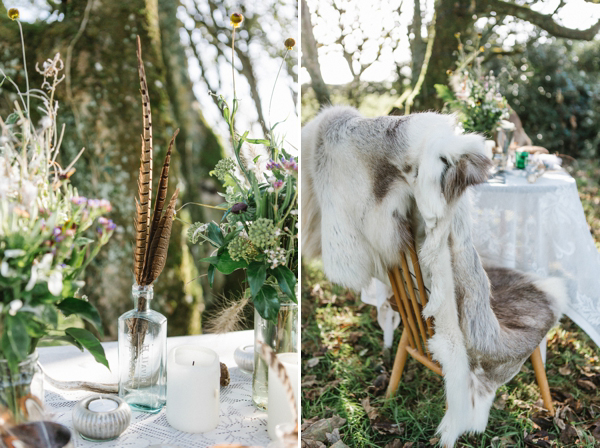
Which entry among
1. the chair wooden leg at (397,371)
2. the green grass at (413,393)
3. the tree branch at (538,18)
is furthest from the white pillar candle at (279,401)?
the tree branch at (538,18)

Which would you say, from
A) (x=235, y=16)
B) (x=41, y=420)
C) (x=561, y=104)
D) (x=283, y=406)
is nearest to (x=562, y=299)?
(x=283, y=406)

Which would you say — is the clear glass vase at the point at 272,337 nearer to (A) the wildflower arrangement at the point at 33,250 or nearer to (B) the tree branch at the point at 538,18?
(A) the wildflower arrangement at the point at 33,250

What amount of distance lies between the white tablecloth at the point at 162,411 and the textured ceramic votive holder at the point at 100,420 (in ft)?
0.06

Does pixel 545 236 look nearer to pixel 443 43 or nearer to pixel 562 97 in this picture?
pixel 443 43

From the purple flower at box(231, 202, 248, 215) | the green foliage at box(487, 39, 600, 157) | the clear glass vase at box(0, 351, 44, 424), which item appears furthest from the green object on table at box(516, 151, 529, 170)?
the green foliage at box(487, 39, 600, 157)

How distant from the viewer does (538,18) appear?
363 cm

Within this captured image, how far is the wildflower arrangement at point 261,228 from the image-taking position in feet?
2.73

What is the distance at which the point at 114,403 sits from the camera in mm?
761

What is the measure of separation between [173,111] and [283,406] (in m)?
2.09

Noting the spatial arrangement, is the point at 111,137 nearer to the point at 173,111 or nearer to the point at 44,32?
the point at 173,111

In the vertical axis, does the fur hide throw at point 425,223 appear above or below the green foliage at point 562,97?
below

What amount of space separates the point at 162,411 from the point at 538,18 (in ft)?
12.5

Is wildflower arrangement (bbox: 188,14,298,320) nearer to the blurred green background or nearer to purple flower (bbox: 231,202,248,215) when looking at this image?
purple flower (bbox: 231,202,248,215)

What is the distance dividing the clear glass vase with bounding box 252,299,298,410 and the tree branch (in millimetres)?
3539
